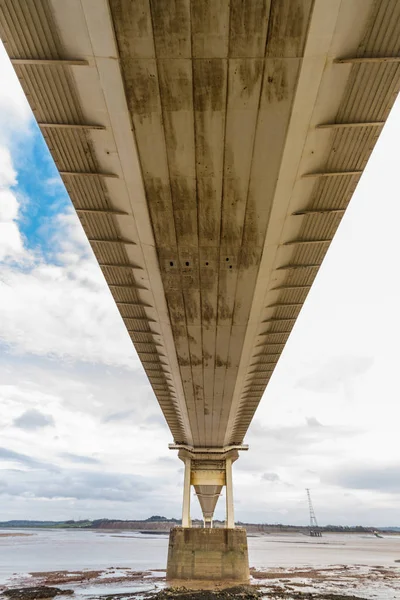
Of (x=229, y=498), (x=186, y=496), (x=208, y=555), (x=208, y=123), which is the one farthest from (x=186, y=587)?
(x=208, y=123)

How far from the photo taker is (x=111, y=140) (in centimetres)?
693

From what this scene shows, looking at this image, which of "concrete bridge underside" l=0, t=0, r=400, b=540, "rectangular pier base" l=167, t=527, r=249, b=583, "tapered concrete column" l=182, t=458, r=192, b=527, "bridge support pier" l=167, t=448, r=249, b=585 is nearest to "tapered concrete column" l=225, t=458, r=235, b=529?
"bridge support pier" l=167, t=448, r=249, b=585

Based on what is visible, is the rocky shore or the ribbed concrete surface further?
the rocky shore

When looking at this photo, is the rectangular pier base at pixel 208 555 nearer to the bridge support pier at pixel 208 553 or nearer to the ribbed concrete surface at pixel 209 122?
the bridge support pier at pixel 208 553

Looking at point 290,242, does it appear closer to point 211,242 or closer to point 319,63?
point 211,242

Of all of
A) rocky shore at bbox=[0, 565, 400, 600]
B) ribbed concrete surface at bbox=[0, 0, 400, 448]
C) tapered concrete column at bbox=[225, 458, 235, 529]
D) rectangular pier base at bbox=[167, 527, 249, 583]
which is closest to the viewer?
ribbed concrete surface at bbox=[0, 0, 400, 448]

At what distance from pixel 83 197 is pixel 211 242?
2737mm

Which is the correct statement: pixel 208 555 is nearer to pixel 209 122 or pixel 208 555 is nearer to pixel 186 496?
pixel 186 496

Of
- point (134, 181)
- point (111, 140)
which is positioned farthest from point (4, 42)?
point (134, 181)

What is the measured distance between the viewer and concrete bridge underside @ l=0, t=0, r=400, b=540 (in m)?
5.18

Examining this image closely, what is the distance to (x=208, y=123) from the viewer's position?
251 inches

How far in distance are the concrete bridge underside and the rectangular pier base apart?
18.9m

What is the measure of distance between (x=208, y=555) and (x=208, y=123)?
82.0ft

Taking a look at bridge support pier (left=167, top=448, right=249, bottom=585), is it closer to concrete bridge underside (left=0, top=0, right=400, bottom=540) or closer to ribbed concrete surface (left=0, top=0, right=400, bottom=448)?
concrete bridge underside (left=0, top=0, right=400, bottom=540)
